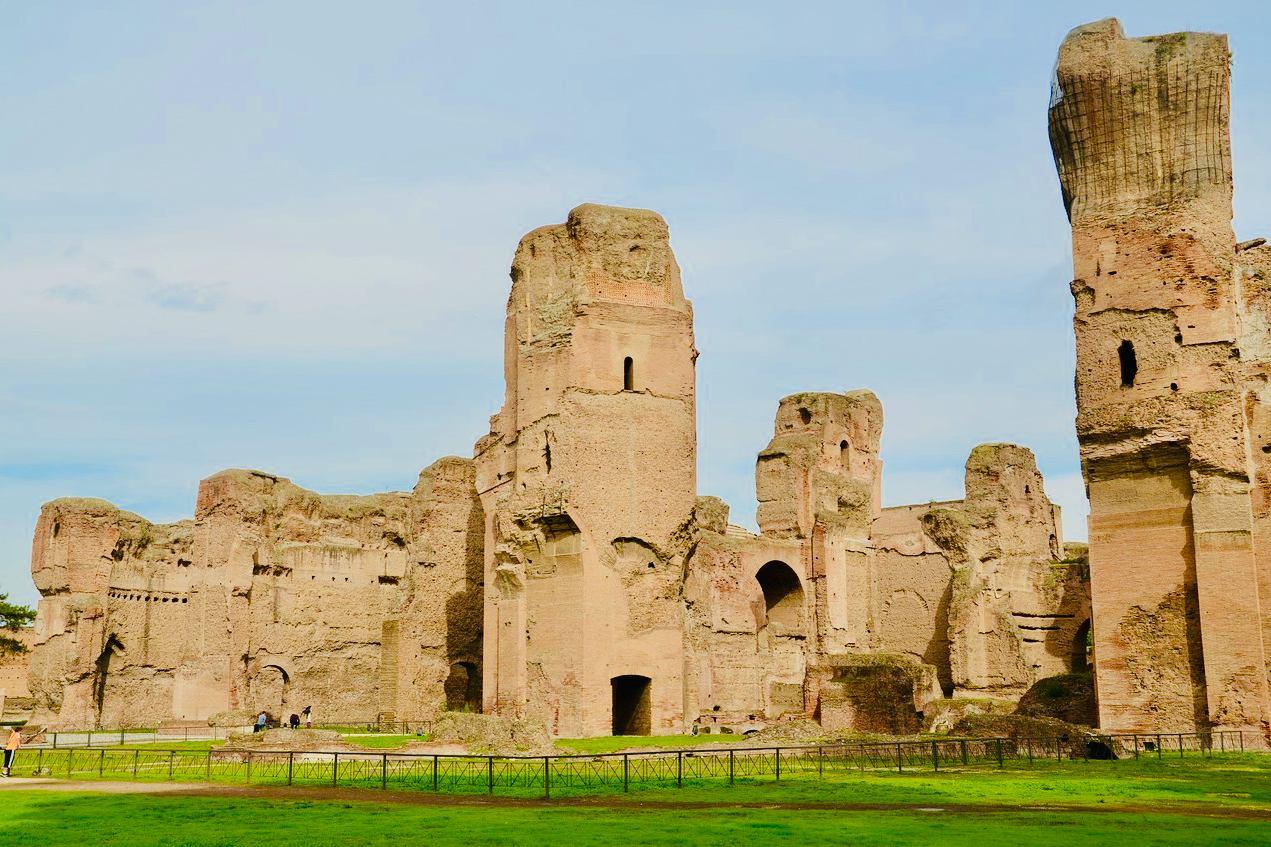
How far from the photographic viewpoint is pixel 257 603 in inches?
1315

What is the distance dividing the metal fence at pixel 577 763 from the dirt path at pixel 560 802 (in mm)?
541

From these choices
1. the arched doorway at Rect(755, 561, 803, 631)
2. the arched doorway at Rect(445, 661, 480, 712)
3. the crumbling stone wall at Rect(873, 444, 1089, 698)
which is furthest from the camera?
the arched doorway at Rect(755, 561, 803, 631)

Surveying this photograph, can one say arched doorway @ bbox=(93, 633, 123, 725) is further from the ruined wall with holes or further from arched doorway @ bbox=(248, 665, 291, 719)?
arched doorway @ bbox=(248, 665, 291, 719)

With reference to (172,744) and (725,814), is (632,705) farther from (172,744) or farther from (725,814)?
(725,814)

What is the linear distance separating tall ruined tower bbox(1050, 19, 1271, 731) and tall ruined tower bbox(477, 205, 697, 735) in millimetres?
7843

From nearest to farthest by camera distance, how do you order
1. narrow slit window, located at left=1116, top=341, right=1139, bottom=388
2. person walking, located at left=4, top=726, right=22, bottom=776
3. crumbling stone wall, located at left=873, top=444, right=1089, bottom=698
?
person walking, located at left=4, top=726, right=22, bottom=776
narrow slit window, located at left=1116, top=341, right=1139, bottom=388
crumbling stone wall, located at left=873, top=444, right=1089, bottom=698

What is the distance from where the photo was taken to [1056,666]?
1324 inches

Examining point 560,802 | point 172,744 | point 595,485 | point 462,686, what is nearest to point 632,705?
point 595,485

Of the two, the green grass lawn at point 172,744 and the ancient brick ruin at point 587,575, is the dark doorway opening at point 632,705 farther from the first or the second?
the green grass lawn at point 172,744

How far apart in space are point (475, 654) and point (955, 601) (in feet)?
37.8

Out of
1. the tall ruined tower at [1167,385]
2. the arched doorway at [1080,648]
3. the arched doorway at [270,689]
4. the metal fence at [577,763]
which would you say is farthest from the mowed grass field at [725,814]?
the arched doorway at [270,689]

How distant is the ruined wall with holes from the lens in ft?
102

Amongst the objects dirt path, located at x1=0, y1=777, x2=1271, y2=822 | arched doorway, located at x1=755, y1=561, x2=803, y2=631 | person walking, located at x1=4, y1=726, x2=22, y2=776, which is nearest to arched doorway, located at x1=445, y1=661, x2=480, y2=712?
arched doorway, located at x1=755, y1=561, x2=803, y2=631

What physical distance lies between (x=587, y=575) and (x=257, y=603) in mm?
11316
